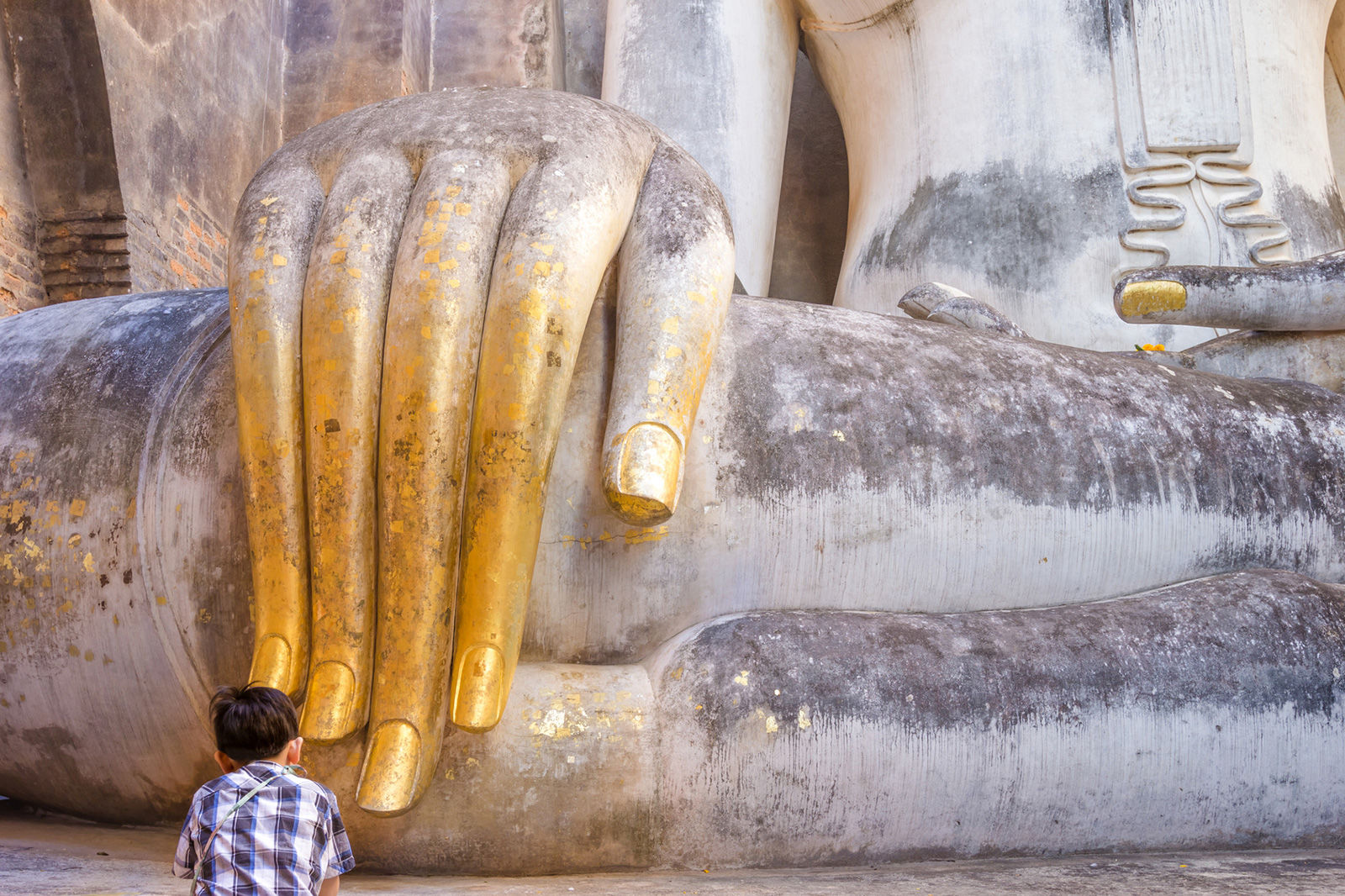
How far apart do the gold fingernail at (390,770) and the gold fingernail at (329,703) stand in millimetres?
50

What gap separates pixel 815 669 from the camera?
5.74 feet

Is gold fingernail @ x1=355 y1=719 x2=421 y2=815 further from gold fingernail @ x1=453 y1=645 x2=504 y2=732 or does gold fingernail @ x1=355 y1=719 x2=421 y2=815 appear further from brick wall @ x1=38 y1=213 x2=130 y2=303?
brick wall @ x1=38 y1=213 x2=130 y2=303

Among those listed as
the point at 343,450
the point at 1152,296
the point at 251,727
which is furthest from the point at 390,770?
the point at 1152,296

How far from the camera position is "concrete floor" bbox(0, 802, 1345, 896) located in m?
1.47

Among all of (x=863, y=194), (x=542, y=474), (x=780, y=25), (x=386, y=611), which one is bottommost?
(x=386, y=611)

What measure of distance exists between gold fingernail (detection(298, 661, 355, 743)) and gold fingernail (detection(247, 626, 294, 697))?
0.04 metres

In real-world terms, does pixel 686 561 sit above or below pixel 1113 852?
above

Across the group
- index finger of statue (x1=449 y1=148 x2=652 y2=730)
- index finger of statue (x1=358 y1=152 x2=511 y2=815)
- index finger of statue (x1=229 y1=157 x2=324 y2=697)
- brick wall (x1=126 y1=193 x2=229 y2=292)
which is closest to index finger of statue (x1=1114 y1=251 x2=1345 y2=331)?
index finger of statue (x1=449 y1=148 x2=652 y2=730)

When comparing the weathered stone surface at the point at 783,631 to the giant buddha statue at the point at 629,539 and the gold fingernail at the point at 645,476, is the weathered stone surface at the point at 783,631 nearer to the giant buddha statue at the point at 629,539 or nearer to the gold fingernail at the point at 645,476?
the giant buddha statue at the point at 629,539

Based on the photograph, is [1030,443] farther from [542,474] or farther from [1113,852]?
[542,474]

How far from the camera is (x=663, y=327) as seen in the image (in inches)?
71.8

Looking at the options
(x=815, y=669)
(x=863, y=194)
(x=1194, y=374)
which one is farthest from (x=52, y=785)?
(x=863, y=194)

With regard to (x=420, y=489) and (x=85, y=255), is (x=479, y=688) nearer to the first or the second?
(x=420, y=489)

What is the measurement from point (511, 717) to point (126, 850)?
0.58 m
